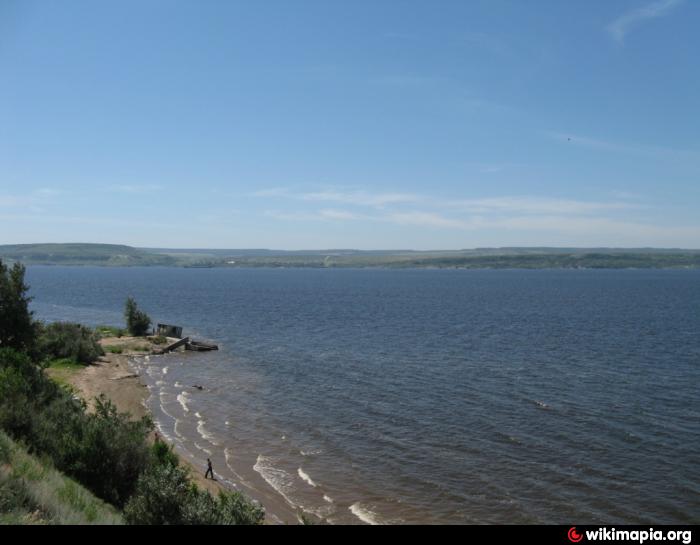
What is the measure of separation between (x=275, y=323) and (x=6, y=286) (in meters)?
52.7

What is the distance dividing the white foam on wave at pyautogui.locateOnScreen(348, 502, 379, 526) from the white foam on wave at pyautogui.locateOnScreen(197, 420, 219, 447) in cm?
1134

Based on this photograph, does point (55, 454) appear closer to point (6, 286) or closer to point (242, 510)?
point (242, 510)

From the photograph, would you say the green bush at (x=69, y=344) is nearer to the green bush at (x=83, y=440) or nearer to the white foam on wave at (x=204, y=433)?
the white foam on wave at (x=204, y=433)

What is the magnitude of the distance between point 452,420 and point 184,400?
20269 mm

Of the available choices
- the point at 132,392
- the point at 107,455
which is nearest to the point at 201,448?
the point at 107,455

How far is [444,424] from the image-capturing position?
3459cm

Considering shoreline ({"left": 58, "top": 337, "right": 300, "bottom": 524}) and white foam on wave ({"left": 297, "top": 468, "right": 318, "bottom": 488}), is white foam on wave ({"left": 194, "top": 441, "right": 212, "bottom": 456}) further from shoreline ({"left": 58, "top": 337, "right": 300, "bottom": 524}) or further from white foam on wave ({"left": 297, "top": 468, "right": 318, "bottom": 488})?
white foam on wave ({"left": 297, "top": 468, "right": 318, "bottom": 488})

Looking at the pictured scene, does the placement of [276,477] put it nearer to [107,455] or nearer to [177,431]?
[177,431]

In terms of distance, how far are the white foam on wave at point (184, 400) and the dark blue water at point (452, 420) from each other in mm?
213

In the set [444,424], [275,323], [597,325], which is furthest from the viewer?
[275,323]

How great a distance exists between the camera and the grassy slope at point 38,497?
10764 mm

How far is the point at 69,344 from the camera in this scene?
53.6 m
